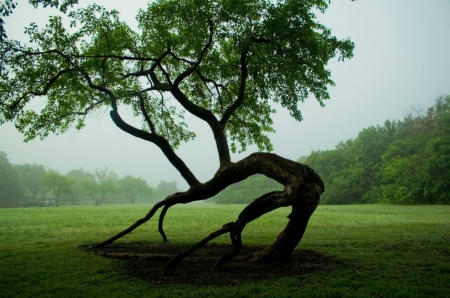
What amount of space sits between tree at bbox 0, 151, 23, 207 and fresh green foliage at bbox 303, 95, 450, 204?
73394 mm

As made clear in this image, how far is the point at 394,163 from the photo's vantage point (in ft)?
168

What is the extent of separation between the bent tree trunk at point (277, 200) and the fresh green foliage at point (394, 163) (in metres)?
39.5

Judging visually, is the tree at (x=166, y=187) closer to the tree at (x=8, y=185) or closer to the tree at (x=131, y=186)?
the tree at (x=131, y=186)

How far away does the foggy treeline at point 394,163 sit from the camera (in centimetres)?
4153

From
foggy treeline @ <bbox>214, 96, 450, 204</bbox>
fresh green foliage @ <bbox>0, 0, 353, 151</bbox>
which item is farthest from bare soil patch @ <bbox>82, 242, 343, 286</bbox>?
foggy treeline @ <bbox>214, 96, 450, 204</bbox>

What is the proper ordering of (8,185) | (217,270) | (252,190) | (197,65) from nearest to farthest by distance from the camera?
(217,270) < (197,65) < (8,185) < (252,190)

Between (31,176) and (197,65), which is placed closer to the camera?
(197,65)

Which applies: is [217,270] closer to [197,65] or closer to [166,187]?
[197,65]

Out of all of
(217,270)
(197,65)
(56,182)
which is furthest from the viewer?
(56,182)

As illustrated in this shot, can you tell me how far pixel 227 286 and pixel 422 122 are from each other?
237 feet

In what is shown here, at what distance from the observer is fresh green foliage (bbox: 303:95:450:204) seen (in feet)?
136

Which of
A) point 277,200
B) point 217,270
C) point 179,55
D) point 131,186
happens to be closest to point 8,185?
point 131,186

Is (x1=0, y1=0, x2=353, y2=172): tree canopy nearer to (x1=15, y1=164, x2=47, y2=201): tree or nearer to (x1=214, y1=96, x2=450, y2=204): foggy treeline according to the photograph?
(x1=214, y1=96, x2=450, y2=204): foggy treeline

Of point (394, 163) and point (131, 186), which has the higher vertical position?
point (394, 163)
